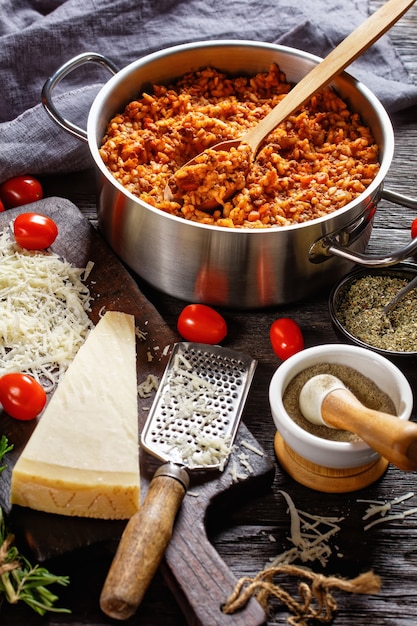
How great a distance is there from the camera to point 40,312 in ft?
9.42

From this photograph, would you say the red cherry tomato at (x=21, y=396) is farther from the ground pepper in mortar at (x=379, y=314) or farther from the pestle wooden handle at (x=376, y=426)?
the ground pepper in mortar at (x=379, y=314)

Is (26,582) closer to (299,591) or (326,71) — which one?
(299,591)

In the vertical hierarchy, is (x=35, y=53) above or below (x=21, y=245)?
above

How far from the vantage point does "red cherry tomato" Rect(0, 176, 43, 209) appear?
11.3ft

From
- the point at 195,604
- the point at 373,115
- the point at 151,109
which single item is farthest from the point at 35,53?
the point at 195,604

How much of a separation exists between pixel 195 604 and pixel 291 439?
0.54 metres

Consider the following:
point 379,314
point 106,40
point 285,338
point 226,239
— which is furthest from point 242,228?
point 106,40

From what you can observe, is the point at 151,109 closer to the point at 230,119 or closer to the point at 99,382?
the point at 230,119

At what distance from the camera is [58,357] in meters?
2.73

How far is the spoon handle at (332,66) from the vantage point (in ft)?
10.4

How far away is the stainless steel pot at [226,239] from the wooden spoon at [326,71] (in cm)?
17

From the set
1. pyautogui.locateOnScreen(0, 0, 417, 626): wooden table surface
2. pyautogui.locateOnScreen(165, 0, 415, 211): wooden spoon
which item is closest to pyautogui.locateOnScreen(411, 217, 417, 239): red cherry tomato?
pyautogui.locateOnScreen(0, 0, 417, 626): wooden table surface

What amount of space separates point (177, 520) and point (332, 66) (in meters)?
1.87

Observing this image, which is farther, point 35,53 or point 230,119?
point 35,53
